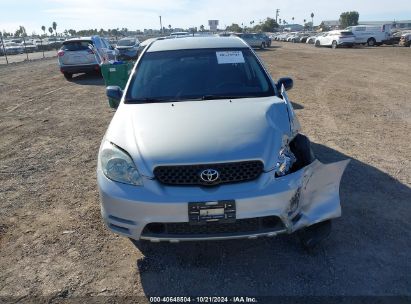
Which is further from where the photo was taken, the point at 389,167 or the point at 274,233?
the point at 389,167

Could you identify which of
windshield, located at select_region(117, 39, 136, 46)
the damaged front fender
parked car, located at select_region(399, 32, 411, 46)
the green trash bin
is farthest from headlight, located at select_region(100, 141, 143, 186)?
parked car, located at select_region(399, 32, 411, 46)

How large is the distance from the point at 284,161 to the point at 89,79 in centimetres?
1408

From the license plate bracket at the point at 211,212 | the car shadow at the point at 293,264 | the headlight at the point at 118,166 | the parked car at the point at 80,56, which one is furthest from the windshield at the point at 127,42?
the license plate bracket at the point at 211,212

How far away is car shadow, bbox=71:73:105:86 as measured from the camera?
14473 millimetres

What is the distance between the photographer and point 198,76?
4.21 meters

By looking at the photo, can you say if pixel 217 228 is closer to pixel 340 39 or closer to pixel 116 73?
pixel 116 73

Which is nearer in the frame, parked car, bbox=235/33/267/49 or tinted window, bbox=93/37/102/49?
tinted window, bbox=93/37/102/49

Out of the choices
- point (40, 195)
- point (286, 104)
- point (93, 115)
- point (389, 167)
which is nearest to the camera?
point (286, 104)

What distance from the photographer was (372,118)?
769cm

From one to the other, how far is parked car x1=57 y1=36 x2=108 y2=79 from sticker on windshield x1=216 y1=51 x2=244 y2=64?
36.8ft

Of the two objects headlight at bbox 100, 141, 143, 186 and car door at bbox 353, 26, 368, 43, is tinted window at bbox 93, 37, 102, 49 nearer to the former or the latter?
headlight at bbox 100, 141, 143, 186

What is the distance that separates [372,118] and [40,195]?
6343mm

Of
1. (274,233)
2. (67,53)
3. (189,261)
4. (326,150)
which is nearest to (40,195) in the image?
(189,261)

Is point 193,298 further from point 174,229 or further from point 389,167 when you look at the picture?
point 389,167
